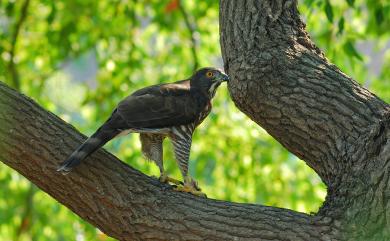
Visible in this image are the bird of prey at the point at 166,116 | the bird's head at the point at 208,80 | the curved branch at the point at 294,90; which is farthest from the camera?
the bird's head at the point at 208,80

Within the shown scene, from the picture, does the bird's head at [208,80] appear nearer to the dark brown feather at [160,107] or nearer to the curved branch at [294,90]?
the dark brown feather at [160,107]

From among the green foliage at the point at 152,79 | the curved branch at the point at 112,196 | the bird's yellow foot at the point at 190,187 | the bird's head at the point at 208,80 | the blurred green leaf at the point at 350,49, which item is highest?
the green foliage at the point at 152,79

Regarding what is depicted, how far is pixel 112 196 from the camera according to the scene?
176 inches

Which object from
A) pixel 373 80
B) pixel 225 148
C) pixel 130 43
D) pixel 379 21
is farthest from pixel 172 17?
pixel 379 21

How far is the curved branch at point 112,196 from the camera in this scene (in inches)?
171

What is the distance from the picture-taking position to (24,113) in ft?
14.7

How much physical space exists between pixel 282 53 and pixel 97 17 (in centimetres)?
539

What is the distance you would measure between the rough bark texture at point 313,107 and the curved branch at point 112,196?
0.29 meters

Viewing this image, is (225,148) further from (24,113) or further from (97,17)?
(24,113)

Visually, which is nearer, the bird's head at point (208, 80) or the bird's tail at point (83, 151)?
the bird's tail at point (83, 151)

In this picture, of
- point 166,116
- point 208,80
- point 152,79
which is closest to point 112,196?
point 166,116

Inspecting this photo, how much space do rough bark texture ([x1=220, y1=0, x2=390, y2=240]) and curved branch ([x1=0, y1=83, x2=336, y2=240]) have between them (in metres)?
0.29

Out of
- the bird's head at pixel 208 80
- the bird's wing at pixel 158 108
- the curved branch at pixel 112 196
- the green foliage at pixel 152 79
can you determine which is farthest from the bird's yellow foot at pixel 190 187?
the green foliage at pixel 152 79

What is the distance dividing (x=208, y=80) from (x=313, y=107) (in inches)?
63.9
